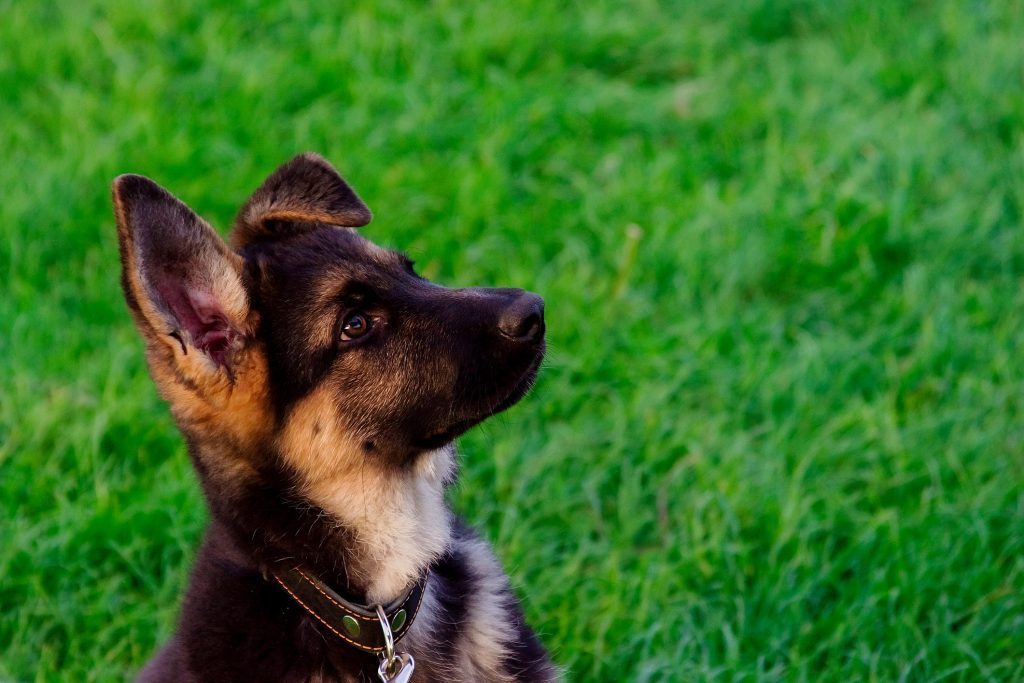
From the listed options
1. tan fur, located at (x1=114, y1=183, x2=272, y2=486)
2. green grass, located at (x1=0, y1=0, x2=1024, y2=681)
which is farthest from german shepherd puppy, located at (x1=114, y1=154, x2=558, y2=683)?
green grass, located at (x1=0, y1=0, x2=1024, y2=681)

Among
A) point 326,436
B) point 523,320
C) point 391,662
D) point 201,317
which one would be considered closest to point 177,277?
point 201,317

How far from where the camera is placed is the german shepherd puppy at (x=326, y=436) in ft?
10.8

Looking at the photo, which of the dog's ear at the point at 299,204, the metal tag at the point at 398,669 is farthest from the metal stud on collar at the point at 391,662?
the dog's ear at the point at 299,204

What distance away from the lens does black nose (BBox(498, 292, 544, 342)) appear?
11.0 feet

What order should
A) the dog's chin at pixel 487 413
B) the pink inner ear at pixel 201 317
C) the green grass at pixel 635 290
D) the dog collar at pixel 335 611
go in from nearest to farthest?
the pink inner ear at pixel 201 317 < the dog collar at pixel 335 611 < the dog's chin at pixel 487 413 < the green grass at pixel 635 290

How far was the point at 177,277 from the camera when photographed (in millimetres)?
3201

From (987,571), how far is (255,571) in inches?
98.9

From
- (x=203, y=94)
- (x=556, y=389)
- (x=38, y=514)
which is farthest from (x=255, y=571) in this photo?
(x=203, y=94)

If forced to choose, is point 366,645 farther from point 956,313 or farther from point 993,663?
point 956,313

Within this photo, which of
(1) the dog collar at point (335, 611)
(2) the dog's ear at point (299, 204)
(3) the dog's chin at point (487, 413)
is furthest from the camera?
(2) the dog's ear at point (299, 204)

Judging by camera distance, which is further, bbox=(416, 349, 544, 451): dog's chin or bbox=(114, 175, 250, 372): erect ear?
bbox=(416, 349, 544, 451): dog's chin

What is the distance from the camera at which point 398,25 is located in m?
7.59

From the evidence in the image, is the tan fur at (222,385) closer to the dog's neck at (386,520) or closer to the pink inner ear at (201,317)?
the pink inner ear at (201,317)

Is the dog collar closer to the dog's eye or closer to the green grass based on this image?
the dog's eye
